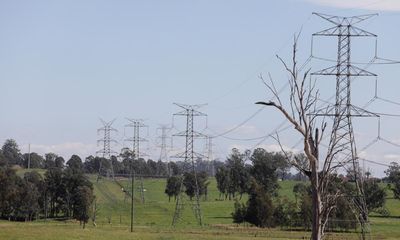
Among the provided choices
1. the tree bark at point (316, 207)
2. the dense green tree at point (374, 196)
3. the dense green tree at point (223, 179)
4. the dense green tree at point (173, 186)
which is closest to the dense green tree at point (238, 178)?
the dense green tree at point (223, 179)

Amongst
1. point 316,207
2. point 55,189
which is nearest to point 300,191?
point 55,189

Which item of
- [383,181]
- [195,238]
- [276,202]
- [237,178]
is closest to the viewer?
[195,238]

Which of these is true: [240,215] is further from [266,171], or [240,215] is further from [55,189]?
[266,171]

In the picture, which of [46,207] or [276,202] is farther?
[46,207]

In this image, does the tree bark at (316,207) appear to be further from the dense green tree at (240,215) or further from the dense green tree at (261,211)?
the dense green tree at (240,215)

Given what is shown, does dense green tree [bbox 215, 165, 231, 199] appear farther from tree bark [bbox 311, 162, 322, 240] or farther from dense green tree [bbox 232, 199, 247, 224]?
tree bark [bbox 311, 162, 322, 240]

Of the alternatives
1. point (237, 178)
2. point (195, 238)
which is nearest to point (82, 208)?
point (195, 238)

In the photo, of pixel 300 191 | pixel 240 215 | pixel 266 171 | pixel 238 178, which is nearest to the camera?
pixel 240 215

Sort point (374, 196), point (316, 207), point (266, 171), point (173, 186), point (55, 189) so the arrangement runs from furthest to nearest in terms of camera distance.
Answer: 1. point (173, 186)
2. point (266, 171)
3. point (55, 189)
4. point (374, 196)
5. point (316, 207)

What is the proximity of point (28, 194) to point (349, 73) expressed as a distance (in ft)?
254

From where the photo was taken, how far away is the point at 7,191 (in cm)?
11250

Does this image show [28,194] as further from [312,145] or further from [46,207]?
[312,145]

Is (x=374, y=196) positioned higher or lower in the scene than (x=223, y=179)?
lower

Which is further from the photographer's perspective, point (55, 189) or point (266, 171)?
point (266, 171)
